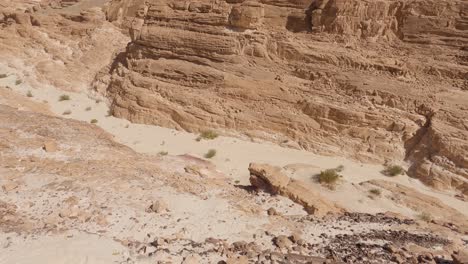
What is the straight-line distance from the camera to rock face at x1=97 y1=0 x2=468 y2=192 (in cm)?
1125

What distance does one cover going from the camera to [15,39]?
20.5 meters

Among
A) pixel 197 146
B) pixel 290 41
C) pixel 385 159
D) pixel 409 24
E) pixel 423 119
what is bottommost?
pixel 197 146

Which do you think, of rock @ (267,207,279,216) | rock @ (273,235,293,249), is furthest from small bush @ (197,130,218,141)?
rock @ (273,235,293,249)

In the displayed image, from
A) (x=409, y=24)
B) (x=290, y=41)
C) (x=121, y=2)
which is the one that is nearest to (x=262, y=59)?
(x=290, y=41)

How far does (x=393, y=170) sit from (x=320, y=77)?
3.53 m

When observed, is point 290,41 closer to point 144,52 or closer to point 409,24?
point 409,24

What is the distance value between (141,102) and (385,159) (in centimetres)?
797

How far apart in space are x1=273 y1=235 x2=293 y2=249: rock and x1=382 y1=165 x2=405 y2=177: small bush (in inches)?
201

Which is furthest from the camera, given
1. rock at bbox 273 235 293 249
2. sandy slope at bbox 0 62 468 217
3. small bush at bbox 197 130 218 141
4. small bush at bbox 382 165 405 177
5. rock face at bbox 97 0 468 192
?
small bush at bbox 197 130 218 141

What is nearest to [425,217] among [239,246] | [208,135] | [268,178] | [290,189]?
[290,189]

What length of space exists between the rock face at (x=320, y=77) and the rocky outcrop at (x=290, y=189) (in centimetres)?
322

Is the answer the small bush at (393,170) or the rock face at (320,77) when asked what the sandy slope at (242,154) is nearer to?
the small bush at (393,170)

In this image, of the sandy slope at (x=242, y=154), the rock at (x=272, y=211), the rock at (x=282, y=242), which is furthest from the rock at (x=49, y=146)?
the rock at (x=282, y=242)

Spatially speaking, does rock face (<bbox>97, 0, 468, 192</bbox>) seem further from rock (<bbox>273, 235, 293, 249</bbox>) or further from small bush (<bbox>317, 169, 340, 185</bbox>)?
rock (<bbox>273, 235, 293, 249</bbox>)
